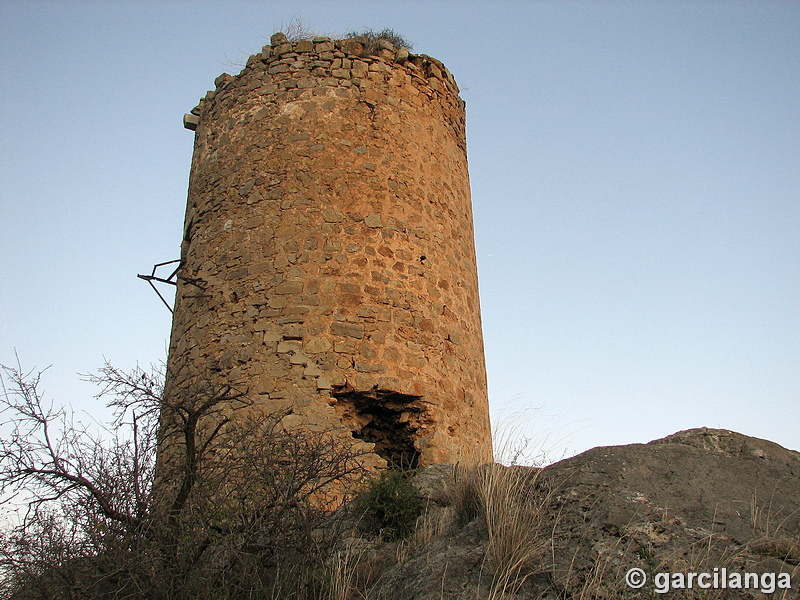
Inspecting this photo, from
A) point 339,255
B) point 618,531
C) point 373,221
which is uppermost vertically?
point 373,221

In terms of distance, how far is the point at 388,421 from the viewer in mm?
6043

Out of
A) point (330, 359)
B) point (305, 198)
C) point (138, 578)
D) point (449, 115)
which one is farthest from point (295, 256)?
point (138, 578)

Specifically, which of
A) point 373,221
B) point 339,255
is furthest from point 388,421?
point 373,221

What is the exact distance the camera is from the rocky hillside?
10.2 feet

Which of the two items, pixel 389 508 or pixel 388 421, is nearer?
pixel 389 508

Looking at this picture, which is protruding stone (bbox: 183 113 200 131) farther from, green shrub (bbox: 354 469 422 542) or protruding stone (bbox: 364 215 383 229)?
green shrub (bbox: 354 469 422 542)

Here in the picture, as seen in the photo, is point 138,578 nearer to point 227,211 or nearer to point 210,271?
point 210,271

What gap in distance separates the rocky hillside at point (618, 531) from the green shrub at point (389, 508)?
0.23 metres

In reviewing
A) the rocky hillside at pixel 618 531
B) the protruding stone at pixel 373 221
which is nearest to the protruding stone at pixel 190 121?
the protruding stone at pixel 373 221

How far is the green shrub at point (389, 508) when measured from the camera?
4.77 metres

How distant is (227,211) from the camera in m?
6.72

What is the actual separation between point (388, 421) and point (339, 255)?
1543mm

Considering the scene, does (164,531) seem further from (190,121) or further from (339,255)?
(190,121)

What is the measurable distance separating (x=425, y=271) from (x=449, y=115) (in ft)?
6.99
